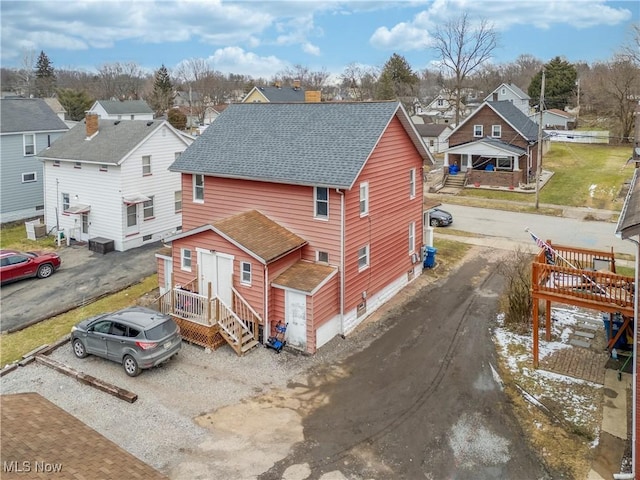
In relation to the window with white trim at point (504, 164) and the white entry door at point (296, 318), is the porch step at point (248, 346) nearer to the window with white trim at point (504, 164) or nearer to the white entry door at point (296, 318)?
the white entry door at point (296, 318)

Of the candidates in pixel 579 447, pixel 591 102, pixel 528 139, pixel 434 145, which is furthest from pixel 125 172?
pixel 591 102

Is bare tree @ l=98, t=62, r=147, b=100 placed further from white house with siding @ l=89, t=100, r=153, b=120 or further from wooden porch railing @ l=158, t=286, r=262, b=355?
wooden porch railing @ l=158, t=286, r=262, b=355

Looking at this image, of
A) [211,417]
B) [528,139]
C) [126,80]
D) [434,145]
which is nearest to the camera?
[211,417]

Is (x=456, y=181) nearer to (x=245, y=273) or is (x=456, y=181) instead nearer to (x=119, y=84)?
(x=245, y=273)

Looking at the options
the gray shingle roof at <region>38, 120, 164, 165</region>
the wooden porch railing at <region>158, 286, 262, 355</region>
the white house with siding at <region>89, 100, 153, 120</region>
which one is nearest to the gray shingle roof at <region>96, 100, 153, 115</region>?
the white house with siding at <region>89, 100, 153, 120</region>

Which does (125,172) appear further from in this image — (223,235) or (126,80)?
(126,80)

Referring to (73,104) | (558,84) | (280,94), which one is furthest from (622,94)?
(73,104)

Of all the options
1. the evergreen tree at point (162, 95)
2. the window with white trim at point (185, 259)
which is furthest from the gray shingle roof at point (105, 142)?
the evergreen tree at point (162, 95)
